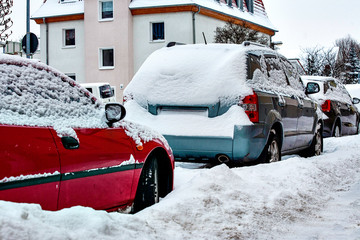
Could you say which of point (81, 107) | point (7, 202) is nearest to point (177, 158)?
point (81, 107)

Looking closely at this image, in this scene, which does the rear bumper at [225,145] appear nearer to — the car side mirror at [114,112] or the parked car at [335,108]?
the car side mirror at [114,112]

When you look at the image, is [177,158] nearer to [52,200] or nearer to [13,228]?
[52,200]

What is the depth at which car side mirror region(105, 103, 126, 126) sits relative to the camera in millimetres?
4473

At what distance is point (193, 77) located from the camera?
7.32 m

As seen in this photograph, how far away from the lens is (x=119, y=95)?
36.0 meters

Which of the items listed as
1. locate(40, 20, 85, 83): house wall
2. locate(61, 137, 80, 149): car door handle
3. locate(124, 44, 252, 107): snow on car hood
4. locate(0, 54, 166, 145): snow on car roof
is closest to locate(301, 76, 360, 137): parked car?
locate(124, 44, 252, 107): snow on car hood

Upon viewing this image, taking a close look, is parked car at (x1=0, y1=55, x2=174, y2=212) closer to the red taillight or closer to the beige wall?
the red taillight

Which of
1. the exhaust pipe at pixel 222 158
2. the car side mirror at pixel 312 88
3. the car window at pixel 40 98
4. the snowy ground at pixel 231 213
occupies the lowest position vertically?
the snowy ground at pixel 231 213

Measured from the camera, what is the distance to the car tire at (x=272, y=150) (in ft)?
25.0

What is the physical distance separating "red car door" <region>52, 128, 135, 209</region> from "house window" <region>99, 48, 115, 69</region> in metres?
32.9

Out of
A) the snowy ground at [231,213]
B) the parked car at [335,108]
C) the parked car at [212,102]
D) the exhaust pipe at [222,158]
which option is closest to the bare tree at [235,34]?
the parked car at [335,108]

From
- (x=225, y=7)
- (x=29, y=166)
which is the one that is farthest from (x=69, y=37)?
(x=29, y=166)

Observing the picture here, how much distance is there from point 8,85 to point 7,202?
91cm

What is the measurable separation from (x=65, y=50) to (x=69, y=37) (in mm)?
984
